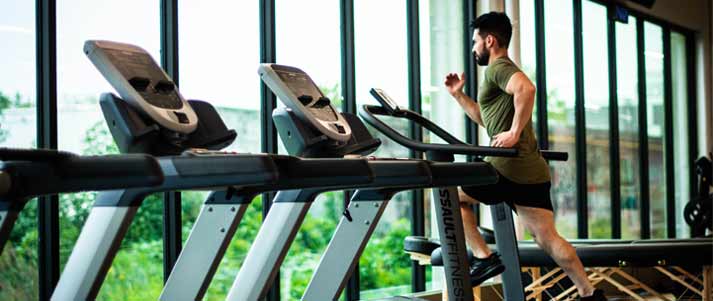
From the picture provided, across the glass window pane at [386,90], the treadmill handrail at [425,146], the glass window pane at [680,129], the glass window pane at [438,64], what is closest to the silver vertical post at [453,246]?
the treadmill handrail at [425,146]

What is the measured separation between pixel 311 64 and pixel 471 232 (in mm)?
1641

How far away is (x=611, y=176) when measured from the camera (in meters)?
8.25

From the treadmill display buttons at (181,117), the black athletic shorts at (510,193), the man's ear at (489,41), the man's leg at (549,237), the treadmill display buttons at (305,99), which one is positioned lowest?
the man's leg at (549,237)

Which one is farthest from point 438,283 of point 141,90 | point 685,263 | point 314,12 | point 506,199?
point 141,90

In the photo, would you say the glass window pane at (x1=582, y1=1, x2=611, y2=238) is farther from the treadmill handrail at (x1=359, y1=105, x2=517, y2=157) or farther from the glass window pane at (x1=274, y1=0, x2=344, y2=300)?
the treadmill handrail at (x1=359, y1=105, x2=517, y2=157)

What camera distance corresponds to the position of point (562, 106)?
24.9 feet

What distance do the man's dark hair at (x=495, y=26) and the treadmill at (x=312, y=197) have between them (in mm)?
864

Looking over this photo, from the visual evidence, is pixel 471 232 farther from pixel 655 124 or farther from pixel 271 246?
pixel 655 124

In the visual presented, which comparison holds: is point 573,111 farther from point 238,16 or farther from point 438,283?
point 238,16

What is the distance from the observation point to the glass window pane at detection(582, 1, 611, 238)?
7.96 metres

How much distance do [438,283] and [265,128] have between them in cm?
190

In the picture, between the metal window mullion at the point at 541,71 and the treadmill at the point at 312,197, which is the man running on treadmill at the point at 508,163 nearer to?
the treadmill at the point at 312,197

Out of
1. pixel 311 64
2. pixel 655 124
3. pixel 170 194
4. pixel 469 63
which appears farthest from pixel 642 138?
pixel 170 194

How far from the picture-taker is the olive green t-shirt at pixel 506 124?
150 inches
